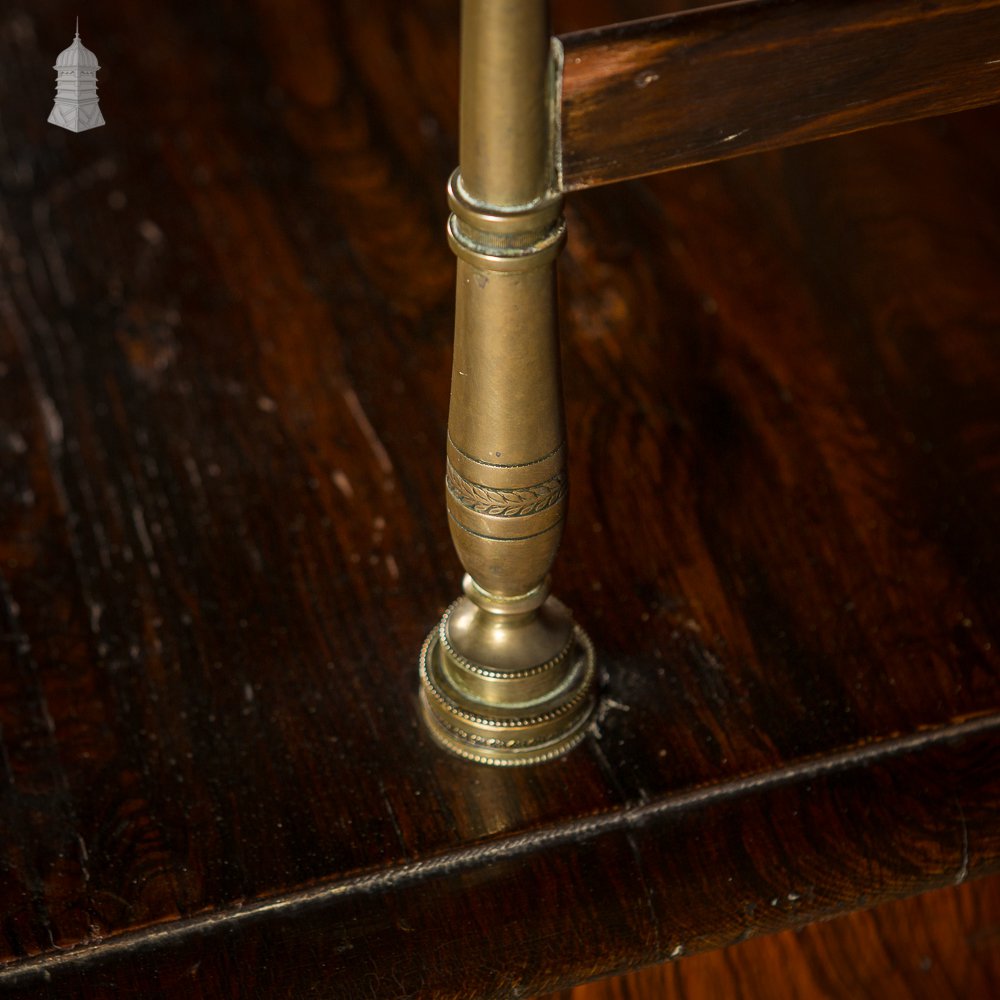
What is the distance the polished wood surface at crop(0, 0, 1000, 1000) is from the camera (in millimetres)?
697

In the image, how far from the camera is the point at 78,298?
1025 mm

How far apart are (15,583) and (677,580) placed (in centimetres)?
36

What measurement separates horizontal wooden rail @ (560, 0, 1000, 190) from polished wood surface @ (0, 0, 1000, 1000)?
0.31 m

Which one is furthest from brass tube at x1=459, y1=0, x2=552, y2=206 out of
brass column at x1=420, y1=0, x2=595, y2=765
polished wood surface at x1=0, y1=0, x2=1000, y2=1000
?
polished wood surface at x1=0, y1=0, x2=1000, y2=1000

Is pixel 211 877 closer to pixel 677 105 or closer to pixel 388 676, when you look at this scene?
pixel 388 676

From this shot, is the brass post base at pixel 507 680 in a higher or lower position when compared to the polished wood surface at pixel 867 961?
higher

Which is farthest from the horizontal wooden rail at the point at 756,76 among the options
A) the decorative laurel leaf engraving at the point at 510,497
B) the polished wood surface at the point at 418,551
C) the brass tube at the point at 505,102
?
the polished wood surface at the point at 418,551

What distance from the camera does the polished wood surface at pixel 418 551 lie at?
697 mm

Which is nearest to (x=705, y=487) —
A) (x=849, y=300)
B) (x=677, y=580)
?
(x=677, y=580)

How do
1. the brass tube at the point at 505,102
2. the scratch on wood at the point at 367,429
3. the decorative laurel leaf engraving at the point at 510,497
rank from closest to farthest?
the brass tube at the point at 505,102 < the decorative laurel leaf engraving at the point at 510,497 < the scratch on wood at the point at 367,429

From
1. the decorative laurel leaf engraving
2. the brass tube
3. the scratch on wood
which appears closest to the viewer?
the brass tube
